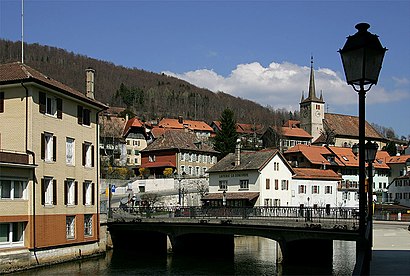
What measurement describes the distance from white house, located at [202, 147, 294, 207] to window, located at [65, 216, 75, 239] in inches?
1202

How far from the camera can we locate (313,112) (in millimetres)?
160000

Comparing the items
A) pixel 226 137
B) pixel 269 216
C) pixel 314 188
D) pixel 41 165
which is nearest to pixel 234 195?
pixel 314 188

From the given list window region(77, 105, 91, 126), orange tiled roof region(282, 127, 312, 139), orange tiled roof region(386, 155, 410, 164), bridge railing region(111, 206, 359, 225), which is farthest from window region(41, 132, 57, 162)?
orange tiled roof region(282, 127, 312, 139)

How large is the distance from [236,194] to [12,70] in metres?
39.8

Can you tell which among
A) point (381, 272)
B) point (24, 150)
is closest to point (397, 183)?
point (24, 150)

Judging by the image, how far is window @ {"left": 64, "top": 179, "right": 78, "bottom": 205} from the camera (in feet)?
137

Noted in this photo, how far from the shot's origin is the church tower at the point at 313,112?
160125 mm

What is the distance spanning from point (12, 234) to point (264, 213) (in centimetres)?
1903

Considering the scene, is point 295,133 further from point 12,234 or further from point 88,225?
point 12,234

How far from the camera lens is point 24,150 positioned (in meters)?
36.9

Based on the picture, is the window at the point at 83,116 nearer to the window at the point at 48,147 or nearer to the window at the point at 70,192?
the window at the point at 48,147

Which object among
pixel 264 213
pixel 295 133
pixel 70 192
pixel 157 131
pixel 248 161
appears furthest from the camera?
pixel 295 133

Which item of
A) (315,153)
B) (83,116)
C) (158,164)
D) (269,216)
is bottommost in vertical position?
(269,216)

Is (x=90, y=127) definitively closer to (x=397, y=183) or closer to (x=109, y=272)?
(x=109, y=272)
